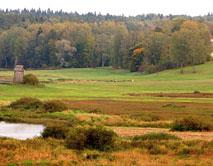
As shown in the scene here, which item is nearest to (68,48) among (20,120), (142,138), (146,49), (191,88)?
(146,49)

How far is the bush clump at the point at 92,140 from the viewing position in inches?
572

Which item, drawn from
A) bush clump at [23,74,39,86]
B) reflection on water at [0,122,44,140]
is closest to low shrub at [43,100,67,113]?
reflection on water at [0,122,44,140]

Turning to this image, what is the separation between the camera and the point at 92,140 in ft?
48.4

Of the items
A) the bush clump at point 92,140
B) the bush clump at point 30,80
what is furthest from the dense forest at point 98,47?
the bush clump at point 92,140

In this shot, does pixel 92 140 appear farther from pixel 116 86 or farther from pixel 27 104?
pixel 116 86

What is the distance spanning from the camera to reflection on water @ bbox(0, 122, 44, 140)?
21623 millimetres

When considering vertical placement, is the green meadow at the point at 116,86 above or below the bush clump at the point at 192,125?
below

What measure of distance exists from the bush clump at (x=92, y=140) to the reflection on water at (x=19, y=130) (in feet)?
22.8

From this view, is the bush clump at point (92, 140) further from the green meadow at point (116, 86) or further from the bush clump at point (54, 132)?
the green meadow at point (116, 86)

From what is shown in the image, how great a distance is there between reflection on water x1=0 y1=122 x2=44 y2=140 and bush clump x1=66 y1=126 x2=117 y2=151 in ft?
22.8

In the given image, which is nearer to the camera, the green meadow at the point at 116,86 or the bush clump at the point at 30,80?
the green meadow at the point at 116,86

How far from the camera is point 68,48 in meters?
161

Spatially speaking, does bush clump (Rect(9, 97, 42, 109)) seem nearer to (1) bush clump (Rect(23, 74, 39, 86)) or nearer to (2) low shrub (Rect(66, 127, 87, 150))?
(2) low shrub (Rect(66, 127, 87, 150))

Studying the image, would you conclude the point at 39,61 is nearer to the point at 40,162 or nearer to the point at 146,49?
the point at 146,49
